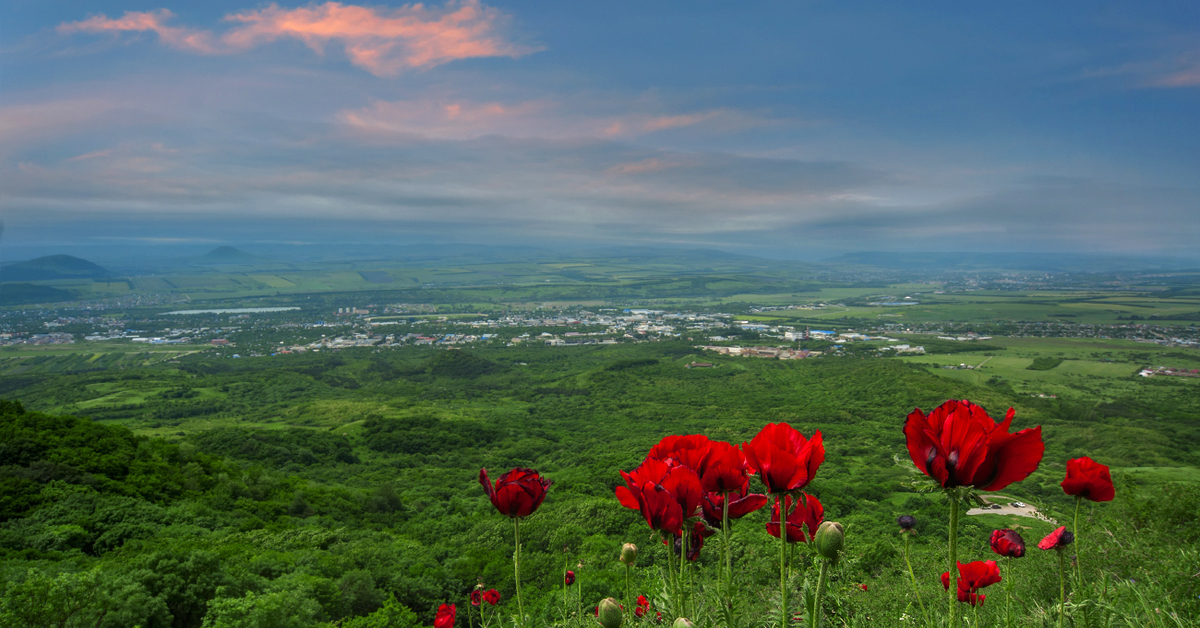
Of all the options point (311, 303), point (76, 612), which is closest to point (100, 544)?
point (76, 612)

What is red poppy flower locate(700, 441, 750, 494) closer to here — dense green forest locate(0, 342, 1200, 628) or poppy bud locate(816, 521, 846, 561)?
poppy bud locate(816, 521, 846, 561)

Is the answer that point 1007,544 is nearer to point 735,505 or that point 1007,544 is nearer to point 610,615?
point 735,505

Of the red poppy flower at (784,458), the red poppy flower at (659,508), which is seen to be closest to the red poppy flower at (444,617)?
the red poppy flower at (659,508)

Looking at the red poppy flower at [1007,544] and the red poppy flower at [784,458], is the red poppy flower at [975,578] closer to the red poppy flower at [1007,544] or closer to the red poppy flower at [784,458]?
the red poppy flower at [1007,544]

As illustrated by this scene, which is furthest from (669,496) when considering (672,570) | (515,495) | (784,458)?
(515,495)

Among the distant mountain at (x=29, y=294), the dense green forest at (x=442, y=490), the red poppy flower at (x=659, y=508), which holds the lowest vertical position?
the dense green forest at (x=442, y=490)
